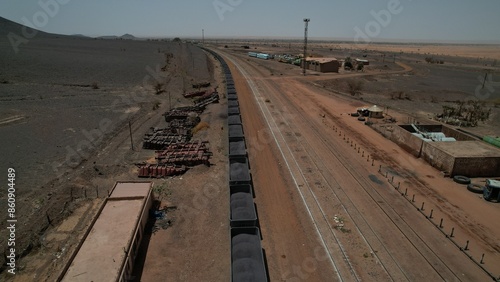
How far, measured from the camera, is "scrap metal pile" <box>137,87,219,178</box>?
84.7ft

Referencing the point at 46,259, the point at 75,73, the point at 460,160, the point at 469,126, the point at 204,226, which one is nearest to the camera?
the point at 46,259

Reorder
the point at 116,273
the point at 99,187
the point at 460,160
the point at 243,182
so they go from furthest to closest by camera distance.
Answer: the point at 460,160
the point at 99,187
the point at 243,182
the point at 116,273

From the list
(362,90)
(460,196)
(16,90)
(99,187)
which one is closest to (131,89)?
(16,90)

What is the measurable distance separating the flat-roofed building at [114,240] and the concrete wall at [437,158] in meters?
23.9

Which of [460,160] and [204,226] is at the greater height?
[460,160]

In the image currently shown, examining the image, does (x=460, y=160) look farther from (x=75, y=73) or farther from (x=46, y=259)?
(x=75, y=73)

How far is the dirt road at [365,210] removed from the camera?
1667cm

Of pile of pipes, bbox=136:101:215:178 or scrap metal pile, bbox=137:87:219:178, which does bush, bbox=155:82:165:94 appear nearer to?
scrap metal pile, bbox=137:87:219:178

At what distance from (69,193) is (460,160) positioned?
30.2 meters

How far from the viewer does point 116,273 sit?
556 inches

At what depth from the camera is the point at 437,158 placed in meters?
27.9

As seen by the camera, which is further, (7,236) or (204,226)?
(204,226)

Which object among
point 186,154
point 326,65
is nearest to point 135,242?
point 186,154

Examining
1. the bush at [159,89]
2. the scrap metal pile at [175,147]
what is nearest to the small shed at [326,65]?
the bush at [159,89]
